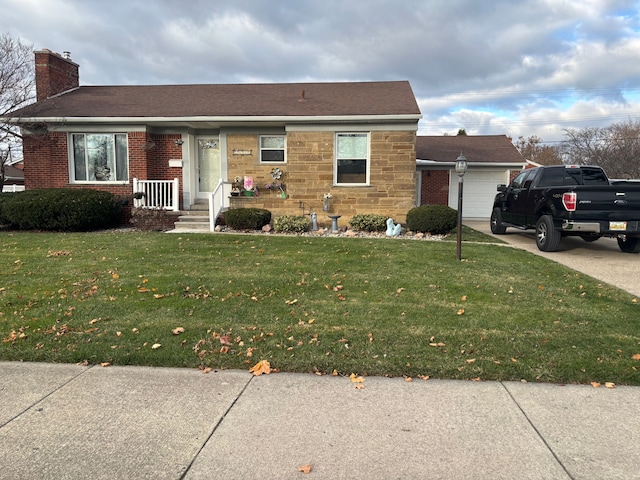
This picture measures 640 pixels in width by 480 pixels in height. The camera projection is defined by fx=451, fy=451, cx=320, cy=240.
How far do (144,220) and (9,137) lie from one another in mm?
6331

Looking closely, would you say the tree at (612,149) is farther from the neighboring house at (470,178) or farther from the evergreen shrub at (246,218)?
the evergreen shrub at (246,218)

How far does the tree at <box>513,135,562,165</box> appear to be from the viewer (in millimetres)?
52431

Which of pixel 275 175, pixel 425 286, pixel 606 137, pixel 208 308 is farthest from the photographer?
pixel 606 137

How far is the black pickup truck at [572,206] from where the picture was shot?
8.88m

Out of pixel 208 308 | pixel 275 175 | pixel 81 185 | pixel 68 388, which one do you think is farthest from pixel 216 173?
pixel 68 388

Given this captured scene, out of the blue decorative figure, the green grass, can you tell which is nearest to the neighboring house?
the blue decorative figure

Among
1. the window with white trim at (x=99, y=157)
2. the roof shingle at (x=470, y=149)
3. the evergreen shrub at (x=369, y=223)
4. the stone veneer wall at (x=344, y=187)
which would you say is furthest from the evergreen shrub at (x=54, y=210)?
the roof shingle at (x=470, y=149)

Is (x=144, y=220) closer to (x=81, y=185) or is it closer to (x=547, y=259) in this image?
(x=81, y=185)

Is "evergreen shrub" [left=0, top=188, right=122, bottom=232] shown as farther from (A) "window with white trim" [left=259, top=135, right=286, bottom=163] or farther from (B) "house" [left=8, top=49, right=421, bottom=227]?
(A) "window with white trim" [left=259, top=135, right=286, bottom=163]

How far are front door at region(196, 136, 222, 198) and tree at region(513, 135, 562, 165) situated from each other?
153ft

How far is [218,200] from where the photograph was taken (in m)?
13.8

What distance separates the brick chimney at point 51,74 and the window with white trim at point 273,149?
8.15 meters

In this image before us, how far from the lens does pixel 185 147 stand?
15.0 m

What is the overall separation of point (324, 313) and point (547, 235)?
6.74 metres
